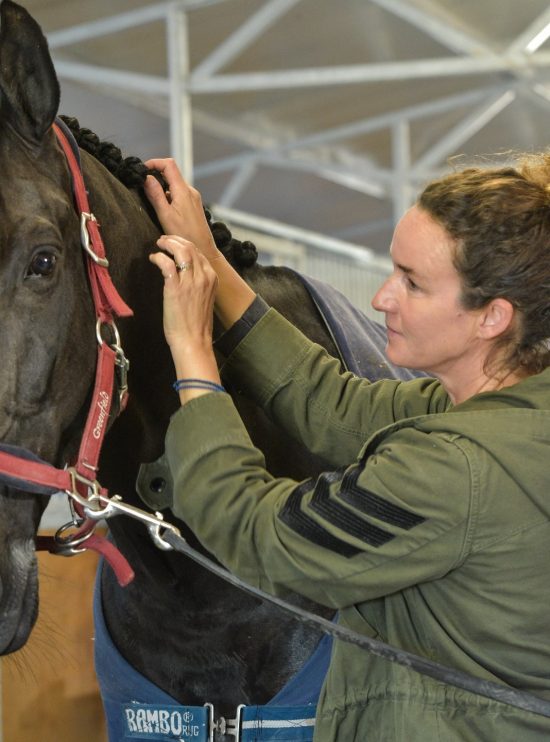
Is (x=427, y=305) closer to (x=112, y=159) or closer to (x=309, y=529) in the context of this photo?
(x=309, y=529)

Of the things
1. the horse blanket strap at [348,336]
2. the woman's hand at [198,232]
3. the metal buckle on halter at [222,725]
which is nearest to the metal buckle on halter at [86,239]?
the woman's hand at [198,232]

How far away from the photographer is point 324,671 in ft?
5.79

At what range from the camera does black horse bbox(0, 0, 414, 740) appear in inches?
55.6

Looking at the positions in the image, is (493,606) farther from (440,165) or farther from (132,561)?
(440,165)

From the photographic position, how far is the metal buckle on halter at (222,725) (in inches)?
68.8

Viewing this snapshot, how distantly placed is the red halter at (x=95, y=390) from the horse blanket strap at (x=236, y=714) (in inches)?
14.4

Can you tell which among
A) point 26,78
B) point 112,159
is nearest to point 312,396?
point 112,159

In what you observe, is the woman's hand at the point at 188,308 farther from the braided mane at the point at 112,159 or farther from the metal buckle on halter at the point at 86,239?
the braided mane at the point at 112,159

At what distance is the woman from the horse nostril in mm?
258

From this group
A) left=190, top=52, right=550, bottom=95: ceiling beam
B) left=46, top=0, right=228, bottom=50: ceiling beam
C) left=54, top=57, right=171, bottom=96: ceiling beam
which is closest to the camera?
left=190, top=52, right=550, bottom=95: ceiling beam

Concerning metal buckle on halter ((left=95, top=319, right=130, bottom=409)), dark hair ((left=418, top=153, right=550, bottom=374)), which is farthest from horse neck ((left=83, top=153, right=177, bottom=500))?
dark hair ((left=418, top=153, right=550, bottom=374))

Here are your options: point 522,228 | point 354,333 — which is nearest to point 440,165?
point 354,333

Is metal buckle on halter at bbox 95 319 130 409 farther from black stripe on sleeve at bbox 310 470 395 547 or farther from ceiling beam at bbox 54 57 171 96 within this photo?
ceiling beam at bbox 54 57 171 96

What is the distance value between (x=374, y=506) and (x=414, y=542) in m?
0.06
